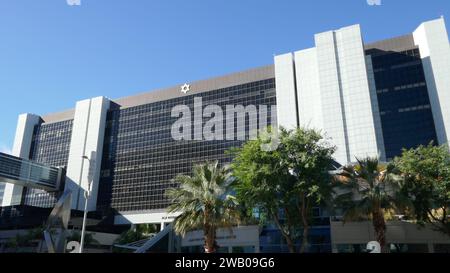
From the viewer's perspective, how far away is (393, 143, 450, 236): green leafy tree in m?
28.1

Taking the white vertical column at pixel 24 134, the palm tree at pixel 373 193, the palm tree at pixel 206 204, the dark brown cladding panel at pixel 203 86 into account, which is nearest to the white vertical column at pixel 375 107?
the dark brown cladding panel at pixel 203 86

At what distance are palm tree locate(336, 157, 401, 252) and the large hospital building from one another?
48.4 meters

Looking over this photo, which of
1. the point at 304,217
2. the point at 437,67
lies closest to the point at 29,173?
the point at 304,217

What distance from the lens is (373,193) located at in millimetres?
27438

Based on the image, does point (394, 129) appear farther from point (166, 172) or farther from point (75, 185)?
point (75, 185)

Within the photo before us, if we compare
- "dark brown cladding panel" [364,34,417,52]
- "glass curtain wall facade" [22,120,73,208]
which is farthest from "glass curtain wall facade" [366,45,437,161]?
"glass curtain wall facade" [22,120,73,208]

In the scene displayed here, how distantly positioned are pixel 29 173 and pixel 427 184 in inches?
3627

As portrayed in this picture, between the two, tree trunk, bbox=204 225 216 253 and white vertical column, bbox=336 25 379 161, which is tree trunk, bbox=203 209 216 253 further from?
white vertical column, bbox=336 25 379 161

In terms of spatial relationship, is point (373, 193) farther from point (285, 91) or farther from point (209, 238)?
point (285, 91)

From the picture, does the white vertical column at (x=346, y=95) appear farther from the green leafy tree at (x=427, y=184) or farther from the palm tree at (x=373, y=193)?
the palm tree at (x=373, y=193)

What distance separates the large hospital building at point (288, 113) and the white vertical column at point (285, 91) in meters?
0.23

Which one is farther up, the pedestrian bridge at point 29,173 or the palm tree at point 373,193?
the pedestrian bridge at point 29,173

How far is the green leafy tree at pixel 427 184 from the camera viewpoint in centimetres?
2811
